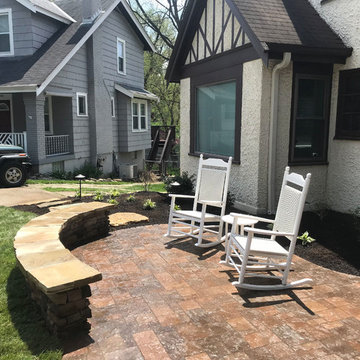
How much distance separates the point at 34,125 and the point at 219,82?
711cm

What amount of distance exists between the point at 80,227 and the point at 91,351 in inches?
112

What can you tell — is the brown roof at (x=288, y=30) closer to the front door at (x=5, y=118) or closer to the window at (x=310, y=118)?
the window at (x=310, y=118)

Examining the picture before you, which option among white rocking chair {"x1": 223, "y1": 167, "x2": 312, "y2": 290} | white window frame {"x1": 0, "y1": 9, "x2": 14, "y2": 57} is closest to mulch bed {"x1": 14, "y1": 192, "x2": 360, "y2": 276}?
white rocking chair {"x1": 223, "y1": 167, "x2": 312, "y2": 290}

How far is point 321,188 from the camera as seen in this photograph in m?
7.43

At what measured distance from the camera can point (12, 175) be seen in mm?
10500

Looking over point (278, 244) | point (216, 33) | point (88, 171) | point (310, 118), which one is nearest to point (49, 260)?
point (278, 244)

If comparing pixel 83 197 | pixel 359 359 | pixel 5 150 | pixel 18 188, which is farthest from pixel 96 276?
pixel 5 150

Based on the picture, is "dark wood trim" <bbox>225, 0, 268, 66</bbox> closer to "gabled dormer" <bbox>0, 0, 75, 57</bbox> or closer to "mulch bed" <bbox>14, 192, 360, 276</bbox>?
"mulch bed" <bbox>14, 192, 360, 276</bbox>

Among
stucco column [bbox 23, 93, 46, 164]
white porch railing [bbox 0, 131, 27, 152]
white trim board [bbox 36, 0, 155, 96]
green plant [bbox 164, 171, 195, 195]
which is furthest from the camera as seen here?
white porch railing [bbox 0, 131, 27, 152]

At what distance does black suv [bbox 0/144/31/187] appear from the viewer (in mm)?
10367

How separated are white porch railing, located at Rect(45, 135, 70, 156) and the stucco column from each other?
898mm

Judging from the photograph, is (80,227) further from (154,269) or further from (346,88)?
(346,88)

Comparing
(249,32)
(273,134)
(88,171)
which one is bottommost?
(88,171)

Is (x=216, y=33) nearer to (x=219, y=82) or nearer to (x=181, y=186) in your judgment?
(x=219, y=82)
